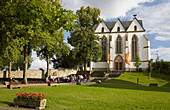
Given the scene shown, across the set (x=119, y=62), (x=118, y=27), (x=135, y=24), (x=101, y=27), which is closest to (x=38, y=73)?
(x=119, y=62)

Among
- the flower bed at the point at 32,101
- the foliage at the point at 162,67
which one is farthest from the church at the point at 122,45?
the flower bed at the point at 32,101

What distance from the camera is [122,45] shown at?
197 ft

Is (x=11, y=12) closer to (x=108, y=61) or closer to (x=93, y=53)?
(x=93, y=53)

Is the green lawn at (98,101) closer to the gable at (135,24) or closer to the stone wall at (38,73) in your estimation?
the stone wall at (38,73)

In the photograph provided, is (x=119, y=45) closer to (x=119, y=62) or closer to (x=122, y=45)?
(x=122, y=45)

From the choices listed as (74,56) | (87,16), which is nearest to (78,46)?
(74,56)

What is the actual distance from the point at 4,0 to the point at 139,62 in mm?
51990

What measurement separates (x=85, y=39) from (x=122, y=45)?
17.0 m

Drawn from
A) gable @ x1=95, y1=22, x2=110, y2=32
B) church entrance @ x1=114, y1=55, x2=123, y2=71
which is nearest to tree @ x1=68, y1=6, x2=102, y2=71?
gable @ x1=95, y1=22, x2=110, y2=32

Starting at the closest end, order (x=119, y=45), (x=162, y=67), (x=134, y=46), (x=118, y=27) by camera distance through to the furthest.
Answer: (x=162, y=67) → (x=134, y=46) → (x=119, y=45) → (x=118, y=27)

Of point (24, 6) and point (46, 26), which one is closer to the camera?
point (24, 6)

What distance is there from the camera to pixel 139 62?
57.1 meters

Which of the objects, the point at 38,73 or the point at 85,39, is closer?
the point at 38,73

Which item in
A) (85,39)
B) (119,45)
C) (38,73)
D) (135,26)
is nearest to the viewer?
(38,73)
